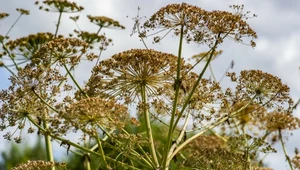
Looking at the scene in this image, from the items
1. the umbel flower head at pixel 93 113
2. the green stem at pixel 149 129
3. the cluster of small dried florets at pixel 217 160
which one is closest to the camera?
the umbel flower head at pixel 93 113

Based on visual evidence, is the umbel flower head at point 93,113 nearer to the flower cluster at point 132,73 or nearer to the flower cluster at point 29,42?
the flower cluster at point 132,73

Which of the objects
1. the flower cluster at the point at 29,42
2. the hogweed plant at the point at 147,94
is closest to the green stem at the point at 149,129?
the hogweed plant at the point at 147,94

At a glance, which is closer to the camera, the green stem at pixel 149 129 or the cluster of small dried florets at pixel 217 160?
the green stem at pixel 149 129

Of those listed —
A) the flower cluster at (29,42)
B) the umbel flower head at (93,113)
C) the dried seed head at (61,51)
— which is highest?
the flower cluster at (29,42)

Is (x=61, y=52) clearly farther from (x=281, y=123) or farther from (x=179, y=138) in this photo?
(x=281, y=123)

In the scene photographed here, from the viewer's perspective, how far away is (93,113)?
219 inches

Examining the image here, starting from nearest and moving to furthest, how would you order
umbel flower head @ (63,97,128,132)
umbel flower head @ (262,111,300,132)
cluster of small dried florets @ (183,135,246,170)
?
1. umbel flower head @ (63,97,128,132)
2. cluster of small dried florets @ (183,135,246,170)
3. umbel flower head @ (262,111,300,132)

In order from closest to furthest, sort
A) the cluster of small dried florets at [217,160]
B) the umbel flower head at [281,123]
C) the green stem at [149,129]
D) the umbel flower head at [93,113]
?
the umbel flower head at [93,113] → the green stem at [149,129] → the cluster of small dried florets at [217,160] → the umbel flower head at [281,123]

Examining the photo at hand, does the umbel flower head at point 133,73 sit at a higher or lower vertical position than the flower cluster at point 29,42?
lower

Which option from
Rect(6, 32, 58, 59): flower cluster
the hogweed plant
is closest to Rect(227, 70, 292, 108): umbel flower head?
the hogweed plant

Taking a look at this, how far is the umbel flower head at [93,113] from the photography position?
5559mm

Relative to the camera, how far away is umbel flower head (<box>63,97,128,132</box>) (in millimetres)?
5559

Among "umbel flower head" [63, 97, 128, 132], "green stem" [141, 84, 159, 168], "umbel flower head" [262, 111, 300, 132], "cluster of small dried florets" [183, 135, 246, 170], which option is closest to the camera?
"umbel flower head" [63, 97, 128, 132]

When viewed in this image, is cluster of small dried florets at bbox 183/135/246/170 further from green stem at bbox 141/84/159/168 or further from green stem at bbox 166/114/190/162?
green stem at bbox 141/84/159/168
